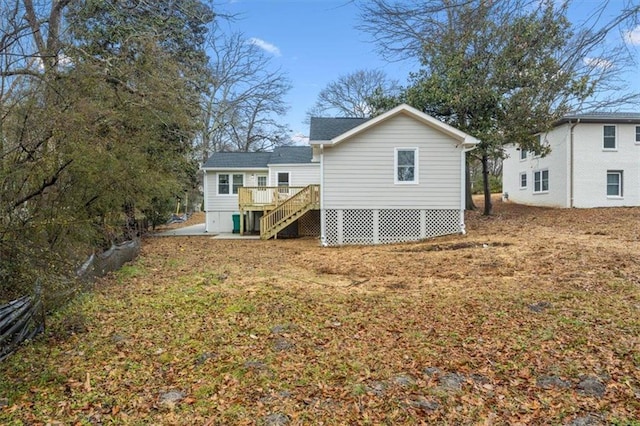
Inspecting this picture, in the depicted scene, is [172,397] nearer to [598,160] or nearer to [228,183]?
[228,183]

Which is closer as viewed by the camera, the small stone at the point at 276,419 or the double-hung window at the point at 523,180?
the small stone at the point at 276,419

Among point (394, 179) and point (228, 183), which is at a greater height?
point (228, 183)

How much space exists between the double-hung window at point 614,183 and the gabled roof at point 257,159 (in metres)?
14.2

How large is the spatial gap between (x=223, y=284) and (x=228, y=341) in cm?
280

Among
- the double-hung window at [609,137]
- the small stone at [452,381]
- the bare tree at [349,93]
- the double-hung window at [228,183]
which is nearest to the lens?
the small stone at [452,381]


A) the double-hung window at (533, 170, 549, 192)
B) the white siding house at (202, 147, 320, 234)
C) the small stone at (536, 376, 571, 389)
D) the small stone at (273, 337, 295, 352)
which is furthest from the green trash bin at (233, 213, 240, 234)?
the double-hung window at (533, 170, 549, 192)

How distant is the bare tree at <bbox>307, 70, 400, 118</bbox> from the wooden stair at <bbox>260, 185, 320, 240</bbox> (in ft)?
62.2

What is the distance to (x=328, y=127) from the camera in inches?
539

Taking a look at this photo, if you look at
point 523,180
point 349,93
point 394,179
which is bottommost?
point 394,179

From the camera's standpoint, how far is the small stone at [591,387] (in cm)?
294

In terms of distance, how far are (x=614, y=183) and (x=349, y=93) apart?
20.0 meters

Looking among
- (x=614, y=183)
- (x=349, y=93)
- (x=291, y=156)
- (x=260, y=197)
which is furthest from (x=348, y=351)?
(x=349, y=93)

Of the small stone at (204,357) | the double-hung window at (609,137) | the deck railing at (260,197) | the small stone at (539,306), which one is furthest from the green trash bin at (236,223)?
the double-hung window at (609,137)

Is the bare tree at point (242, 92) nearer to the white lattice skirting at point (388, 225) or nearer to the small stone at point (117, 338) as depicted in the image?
the white lattice skirting at point (388, 225)
